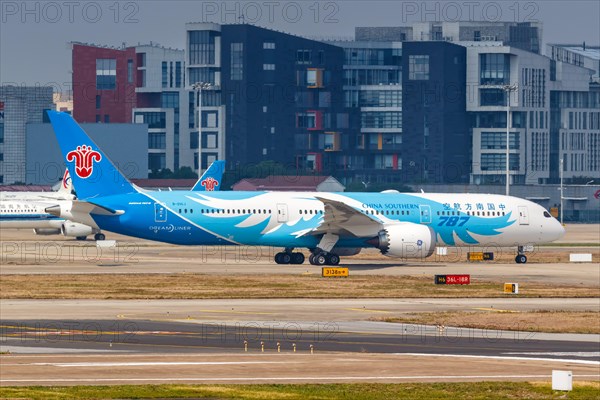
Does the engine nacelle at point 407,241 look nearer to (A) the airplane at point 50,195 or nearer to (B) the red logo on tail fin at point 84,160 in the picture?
(B) the red logo on tail fin at point 84,160

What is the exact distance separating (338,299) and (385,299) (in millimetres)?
1918

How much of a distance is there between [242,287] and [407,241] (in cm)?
1331

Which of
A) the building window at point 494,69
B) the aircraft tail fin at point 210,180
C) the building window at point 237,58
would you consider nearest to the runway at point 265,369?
the aircraft tail fin at point 210,180

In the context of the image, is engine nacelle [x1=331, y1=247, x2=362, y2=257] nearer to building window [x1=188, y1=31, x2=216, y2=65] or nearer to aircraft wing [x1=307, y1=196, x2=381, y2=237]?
aircraft wing [x1=307, y1=196, x2=381, y2=237]

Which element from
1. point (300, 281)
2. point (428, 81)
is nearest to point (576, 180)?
point (428, 81)

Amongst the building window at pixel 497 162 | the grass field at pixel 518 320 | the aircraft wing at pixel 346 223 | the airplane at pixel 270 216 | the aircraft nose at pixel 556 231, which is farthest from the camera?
the building window at pixel 497 162

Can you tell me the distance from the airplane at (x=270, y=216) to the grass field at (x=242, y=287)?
6.41 meters

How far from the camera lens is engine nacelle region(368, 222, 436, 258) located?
6353cm

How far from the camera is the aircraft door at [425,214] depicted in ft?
223

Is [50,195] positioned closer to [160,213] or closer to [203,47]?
[160,213]

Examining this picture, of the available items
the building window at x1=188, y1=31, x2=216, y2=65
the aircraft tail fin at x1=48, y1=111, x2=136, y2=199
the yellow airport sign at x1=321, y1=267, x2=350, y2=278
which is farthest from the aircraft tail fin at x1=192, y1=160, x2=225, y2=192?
the building window at x1=188, y1=31, x2=216, y2=65

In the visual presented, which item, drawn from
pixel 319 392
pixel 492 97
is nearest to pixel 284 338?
pixel 319 392

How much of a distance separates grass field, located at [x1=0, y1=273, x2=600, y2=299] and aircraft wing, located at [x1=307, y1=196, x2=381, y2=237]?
6737 mm

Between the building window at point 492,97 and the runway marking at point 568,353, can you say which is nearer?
the runway marking at point 568,353
